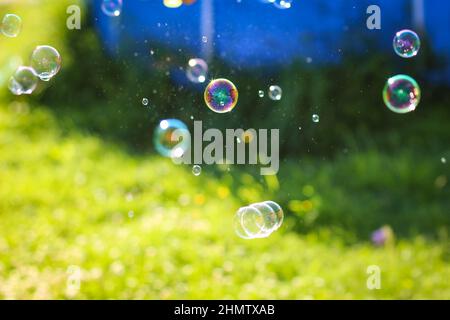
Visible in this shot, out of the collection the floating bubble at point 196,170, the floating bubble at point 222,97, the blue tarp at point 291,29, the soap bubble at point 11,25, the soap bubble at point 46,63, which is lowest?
the floating bubble at point 196,170

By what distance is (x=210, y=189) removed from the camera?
3688mm

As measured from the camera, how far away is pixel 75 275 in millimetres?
2957

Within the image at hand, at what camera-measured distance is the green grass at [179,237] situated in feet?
9.37

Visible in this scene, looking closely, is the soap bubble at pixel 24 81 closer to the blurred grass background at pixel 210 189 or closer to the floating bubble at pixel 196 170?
the blurred grass background at pixel 210 189

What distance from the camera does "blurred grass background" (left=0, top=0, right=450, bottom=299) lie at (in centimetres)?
293

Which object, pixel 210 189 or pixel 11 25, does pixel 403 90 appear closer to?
pixel 210 189

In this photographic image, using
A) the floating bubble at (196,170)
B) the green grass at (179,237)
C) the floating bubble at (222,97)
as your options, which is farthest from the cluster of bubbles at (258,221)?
the floating bubble at (196,170)

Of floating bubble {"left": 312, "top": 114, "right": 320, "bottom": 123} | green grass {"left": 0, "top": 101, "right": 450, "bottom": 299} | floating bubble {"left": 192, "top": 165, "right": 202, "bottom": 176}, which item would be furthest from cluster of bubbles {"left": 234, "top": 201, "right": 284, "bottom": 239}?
floating bubble {"left": 312, "top": 114, "right": 320, "bottom": 123}

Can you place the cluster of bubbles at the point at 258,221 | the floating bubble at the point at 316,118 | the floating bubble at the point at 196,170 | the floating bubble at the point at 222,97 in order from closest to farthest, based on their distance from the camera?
the cluster of bubbles at the point at 258,221 < the floating bubble at the point at 222,97 < the floating bubble at the point at 196,170 < the floating bubble at the point at 316,118

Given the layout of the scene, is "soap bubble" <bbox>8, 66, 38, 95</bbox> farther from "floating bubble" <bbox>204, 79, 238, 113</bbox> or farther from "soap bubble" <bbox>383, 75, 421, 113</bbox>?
"soap bubble" <bbox>383, 75, 421, 113</bbox>

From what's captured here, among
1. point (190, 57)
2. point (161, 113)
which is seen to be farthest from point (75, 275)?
A: point (190, 57)

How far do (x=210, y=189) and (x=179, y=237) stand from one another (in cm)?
48

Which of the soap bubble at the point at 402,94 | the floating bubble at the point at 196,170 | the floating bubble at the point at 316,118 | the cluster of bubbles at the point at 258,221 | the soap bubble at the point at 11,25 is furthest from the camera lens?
the floating bubble at the point at 316,118

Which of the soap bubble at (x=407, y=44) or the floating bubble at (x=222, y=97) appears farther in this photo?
the soap bubble at (x=407, y=44)
